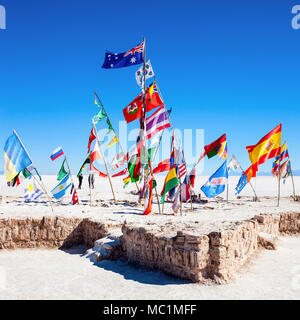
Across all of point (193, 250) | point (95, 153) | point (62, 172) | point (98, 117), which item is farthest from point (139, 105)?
point (193, 250)

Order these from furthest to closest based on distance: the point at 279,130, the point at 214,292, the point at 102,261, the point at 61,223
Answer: the point at 279,130, the point at 61,223, the point at 102,261, the point at 214,292

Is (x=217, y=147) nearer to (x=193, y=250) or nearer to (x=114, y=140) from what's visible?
(x=114, y=140)

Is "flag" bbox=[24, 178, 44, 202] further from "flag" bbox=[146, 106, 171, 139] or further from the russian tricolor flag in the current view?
"flag" bbox=[146, 106, 171, 139]

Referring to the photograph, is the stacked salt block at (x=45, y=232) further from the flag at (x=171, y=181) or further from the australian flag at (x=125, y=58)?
the australian flag at (x=125, y=58)

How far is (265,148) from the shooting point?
16.3 metres

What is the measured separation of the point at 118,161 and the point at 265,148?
8.90m

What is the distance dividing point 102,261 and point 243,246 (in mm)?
4332

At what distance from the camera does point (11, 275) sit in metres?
9.00

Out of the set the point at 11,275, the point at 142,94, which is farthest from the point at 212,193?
the point at 11,275

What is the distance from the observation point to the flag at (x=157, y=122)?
15.2 m

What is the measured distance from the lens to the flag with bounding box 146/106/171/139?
1523 centimetres

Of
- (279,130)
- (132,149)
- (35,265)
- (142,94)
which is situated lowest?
(35,265)

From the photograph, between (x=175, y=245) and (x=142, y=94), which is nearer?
(x=175, y=245)
